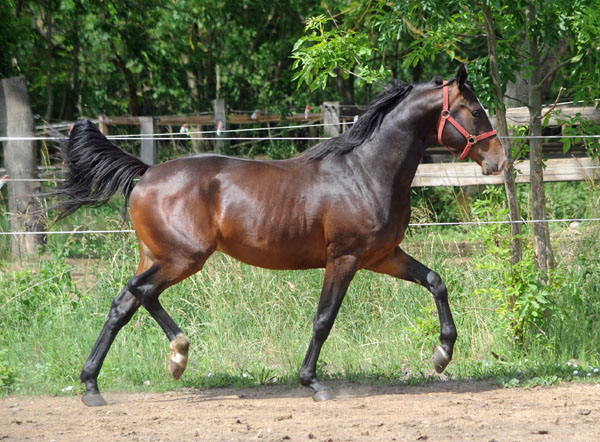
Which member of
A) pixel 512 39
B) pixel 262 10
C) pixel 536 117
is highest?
pixel 262 10

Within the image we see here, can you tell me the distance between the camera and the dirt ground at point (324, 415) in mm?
4098

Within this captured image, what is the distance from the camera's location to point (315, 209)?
5.12 meters

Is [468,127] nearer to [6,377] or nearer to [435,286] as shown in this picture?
[435,286]

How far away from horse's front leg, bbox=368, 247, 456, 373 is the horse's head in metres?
0.85

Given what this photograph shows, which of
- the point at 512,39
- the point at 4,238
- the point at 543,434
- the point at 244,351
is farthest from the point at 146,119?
the point at 543,434

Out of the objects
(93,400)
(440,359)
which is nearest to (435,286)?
(440,359)

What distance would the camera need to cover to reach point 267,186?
5176mm

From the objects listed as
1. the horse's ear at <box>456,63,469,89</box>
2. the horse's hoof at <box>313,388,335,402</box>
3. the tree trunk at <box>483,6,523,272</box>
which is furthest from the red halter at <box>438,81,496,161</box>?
the horse's hoof at <box>313,388,335,402</box>

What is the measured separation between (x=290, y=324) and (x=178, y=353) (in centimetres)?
166

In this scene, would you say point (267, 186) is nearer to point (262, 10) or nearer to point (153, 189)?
point (153, 189)

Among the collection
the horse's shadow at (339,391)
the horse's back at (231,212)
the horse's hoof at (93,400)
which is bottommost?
the horse's shadow at (339,391)

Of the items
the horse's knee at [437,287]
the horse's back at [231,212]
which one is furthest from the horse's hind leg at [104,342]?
the horse's knee at [437,287]

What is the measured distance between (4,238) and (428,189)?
6.17 metres

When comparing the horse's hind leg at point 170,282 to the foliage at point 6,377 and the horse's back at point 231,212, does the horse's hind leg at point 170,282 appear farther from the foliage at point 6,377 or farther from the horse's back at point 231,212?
the foliage at point 6,377
